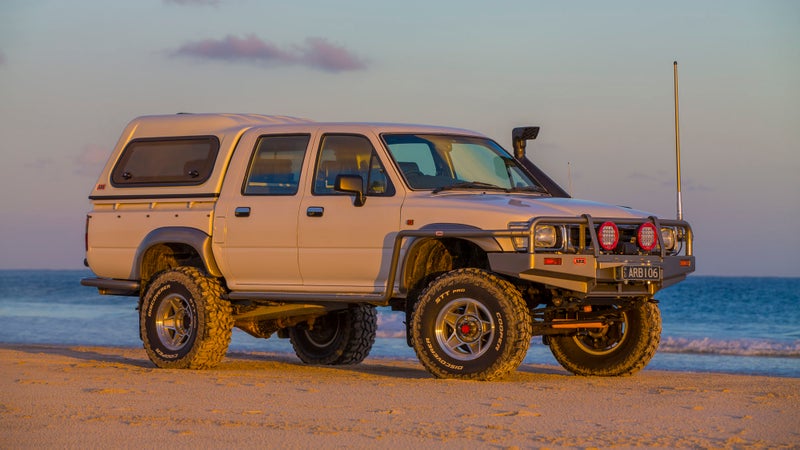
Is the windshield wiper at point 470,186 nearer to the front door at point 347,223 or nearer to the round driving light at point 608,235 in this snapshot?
the front door at point 347,223

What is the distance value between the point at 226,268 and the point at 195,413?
3660mm

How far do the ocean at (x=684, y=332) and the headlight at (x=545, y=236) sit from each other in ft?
24.5

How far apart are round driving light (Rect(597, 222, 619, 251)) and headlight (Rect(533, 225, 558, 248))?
0.34m

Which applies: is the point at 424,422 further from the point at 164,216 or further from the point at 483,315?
the point at 164,216

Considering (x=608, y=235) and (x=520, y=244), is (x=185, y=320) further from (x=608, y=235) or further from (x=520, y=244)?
(x=608, y=235)

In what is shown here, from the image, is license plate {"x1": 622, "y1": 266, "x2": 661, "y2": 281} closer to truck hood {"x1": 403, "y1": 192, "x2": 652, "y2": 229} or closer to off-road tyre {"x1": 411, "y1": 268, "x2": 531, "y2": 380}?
truck hood {"x1": 403, "y1": 192, "x2": 652, "y2": 229}

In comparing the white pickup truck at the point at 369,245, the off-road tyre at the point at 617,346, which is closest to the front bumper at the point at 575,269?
the white pickup truck at the point at 369,245

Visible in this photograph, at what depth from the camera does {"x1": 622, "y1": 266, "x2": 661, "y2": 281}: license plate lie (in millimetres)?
10305

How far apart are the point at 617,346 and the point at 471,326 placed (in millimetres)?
1668

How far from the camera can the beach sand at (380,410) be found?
23.8ft

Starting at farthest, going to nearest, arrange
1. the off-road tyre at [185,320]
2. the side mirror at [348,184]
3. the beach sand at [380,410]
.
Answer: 1. the off-road tyre at [185,320]
2. the side mirror at [348,184]
3. the beach sand at [380,410]

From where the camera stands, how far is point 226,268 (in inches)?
471

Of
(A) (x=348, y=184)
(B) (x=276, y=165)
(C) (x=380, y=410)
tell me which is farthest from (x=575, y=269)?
(B) (x=276, y=165)

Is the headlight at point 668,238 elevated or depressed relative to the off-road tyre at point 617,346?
elevated
